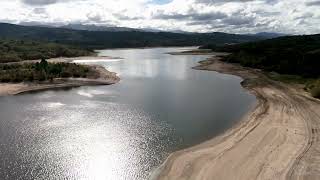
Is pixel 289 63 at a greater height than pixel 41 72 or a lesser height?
greater

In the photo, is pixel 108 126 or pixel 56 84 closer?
pixel 108 126

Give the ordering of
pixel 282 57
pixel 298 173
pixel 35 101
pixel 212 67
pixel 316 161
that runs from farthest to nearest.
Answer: pixel 212 67, pixel 282 57, pixel 35 101, pixel 316 161, pixel 298 173

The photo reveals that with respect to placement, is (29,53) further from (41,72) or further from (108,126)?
(108,126)

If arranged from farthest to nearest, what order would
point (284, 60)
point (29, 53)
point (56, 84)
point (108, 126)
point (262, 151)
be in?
1. point (29, 53)
2. point (284, 60)
3. point (56, 84)
4. point (108, 126)
5. point (262, 151)

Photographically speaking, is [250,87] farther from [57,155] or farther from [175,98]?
[57,155]

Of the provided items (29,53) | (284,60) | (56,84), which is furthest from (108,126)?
(29,53)

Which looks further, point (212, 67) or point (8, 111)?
point (212, 67)

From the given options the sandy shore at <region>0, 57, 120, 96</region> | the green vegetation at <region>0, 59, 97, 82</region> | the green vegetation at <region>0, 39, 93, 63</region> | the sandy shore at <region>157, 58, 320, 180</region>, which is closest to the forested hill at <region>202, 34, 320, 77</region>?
the sandy shore at <region>157, 58, 320, 180</region>

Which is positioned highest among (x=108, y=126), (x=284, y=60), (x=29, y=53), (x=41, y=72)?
(x=284, y=60)

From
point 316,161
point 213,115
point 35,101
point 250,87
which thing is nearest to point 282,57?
point 250,87
